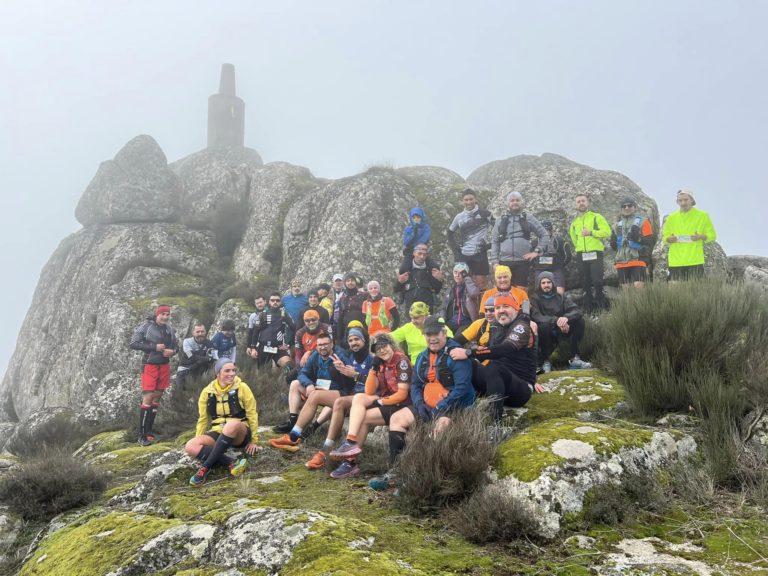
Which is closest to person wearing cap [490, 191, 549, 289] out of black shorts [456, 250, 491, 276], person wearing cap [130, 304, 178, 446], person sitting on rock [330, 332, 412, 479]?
black shorts [456, 250, 491, 276]

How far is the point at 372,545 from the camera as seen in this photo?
3402 millimetres

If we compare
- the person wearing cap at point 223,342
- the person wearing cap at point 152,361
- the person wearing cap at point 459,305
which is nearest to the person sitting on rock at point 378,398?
the person wearing cap at point 459,305

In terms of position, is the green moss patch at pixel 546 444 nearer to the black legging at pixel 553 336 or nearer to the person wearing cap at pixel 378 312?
the black legging at pixel 553 336

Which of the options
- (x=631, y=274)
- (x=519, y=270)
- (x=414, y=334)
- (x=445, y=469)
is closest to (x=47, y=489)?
(x=445, y=469)

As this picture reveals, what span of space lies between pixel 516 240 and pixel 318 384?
5.11 meters

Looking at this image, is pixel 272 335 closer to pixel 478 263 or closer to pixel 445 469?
pixel 478 263

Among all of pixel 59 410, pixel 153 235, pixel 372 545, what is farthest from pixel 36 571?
pixel 153 235

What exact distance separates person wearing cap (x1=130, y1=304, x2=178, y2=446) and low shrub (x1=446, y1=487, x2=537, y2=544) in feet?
26.6

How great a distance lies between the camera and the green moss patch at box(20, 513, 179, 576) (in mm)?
3830

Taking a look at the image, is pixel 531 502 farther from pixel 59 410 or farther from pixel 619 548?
pixel 59 410

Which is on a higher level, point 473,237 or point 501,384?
point 473,237

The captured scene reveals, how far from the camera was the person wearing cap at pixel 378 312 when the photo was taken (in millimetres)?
9867

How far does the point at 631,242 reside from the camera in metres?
9.88

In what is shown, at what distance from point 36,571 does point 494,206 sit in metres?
13.4
